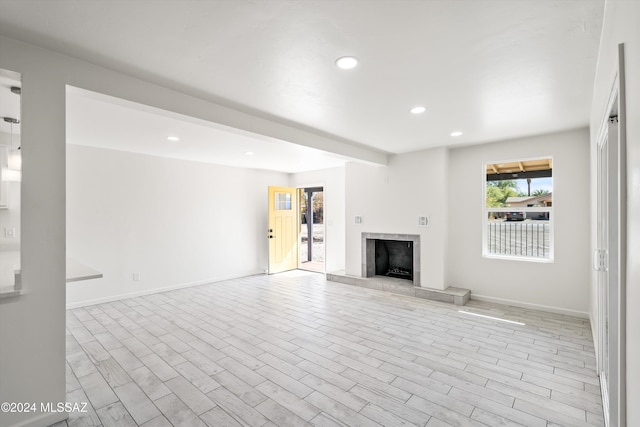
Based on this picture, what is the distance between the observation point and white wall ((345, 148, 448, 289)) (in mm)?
4980

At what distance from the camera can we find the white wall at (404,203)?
4980mm

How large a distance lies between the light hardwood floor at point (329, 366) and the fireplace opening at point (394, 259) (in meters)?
1.32

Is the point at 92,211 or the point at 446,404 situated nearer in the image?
the point at 446,404

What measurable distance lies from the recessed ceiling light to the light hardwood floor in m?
2.50

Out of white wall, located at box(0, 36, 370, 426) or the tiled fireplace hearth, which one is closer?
white wall, located at box(0, 36, 370, 426)

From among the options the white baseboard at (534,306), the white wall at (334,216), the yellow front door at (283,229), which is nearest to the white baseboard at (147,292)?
the yellow front door at (283,229)

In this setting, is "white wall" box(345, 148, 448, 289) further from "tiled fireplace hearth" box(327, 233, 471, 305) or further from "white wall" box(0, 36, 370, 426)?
"white wall" box(0, 36, 370, 426)

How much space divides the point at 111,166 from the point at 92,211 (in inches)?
31.2

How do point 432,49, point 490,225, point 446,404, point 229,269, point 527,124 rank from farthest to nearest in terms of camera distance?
point 229,269, point 490,225, point 527,124, point 446,404, point 432,49

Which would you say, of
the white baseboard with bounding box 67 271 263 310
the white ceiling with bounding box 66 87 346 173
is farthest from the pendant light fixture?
the white baseboard with bounding box 67 271 263 310

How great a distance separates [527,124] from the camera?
3.75 metres

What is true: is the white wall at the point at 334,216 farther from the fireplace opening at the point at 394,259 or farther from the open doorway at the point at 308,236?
the fireplace opening at the point at 394,259

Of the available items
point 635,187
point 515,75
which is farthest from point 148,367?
point 515,75

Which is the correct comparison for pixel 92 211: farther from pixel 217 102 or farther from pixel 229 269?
pixel 217 102
